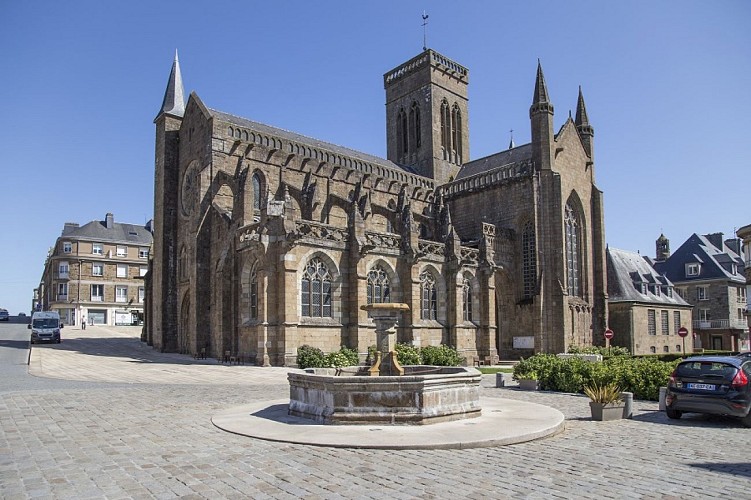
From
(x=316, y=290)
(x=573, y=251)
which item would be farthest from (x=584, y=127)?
(x=316, y=290)

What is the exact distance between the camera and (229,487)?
620 cm

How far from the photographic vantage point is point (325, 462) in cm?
735

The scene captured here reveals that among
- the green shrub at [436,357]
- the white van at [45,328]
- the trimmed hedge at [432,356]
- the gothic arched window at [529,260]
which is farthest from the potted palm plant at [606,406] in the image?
the white van at [45,328]

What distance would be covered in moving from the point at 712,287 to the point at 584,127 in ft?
72.5

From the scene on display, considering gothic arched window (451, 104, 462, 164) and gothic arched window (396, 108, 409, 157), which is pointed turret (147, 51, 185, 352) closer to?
gothic arched window (396, 108, 409, 157)

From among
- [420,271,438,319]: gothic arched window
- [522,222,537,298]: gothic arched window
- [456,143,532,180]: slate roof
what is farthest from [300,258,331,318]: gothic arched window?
[456,143,532,180]: slate roof

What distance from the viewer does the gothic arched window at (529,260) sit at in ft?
113

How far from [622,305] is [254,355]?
82.2ft

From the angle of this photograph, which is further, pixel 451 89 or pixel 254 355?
pixel 451 89

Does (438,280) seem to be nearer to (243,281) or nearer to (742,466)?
(243,281)

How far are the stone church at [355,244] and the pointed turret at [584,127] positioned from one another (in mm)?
79

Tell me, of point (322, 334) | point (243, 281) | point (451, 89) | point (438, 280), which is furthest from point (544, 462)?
point (451, 89)

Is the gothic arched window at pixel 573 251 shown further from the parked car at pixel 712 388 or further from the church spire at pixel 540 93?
the parked car at pixel 712 388

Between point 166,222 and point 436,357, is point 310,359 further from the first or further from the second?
point 166,222
